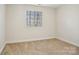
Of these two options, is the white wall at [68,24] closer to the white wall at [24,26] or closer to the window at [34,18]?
the white wall at [24,26]

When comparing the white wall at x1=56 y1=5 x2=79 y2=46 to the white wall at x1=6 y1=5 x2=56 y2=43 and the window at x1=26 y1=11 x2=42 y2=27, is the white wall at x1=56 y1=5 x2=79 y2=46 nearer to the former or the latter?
the white wall at x1=6 y1=5 x2=56 y2=43

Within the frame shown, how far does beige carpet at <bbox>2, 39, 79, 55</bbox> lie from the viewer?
4.70 ft

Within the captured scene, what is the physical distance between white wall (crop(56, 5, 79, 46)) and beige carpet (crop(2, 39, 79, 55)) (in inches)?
3.5

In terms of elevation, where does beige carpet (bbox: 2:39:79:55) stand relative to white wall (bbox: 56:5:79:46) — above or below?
below

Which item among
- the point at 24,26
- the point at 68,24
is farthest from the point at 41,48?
the point at 68,24

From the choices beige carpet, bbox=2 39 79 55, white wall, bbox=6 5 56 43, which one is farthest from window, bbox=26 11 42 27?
beige carpet, bbox=2 39 79 55

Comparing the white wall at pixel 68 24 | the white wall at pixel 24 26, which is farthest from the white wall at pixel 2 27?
the white wall at pixel 68 24

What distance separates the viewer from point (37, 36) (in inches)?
59.1

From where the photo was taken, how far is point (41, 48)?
1.46m

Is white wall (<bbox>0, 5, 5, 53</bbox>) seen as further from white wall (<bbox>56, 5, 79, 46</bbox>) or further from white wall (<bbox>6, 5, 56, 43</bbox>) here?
white wall (<bbox>56, 5, 79, 46</bbox>)

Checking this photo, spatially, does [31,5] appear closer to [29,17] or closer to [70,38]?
[29,17]

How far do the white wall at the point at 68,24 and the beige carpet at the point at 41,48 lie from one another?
0.09 meters
